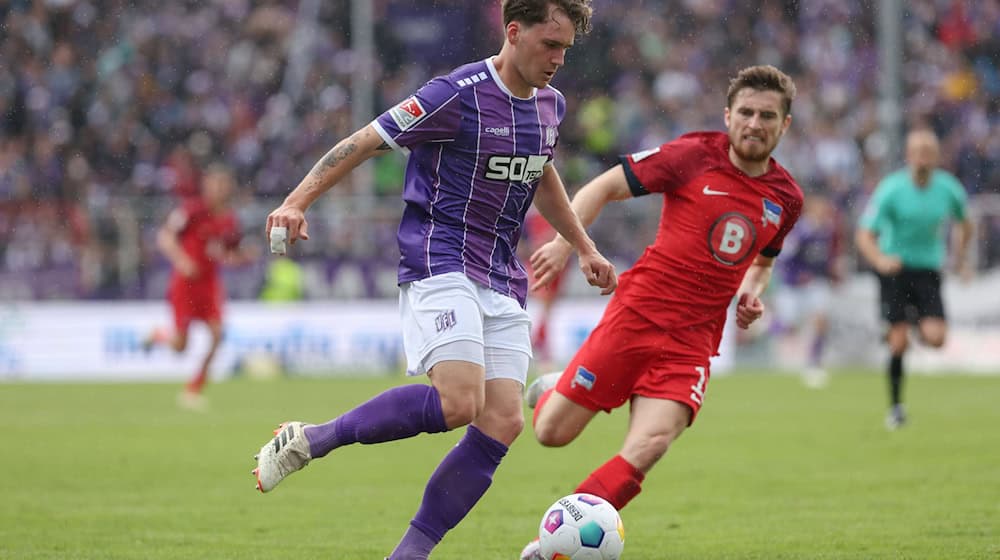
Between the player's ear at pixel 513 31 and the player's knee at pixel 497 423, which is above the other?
the player's ear at pixel 513 31

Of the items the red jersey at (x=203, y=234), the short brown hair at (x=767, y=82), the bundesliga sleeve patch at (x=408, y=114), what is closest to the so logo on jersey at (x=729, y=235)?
the short brown hair at (x=767, y=82)

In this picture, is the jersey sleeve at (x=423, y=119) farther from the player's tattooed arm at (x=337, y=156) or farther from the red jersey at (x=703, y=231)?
the red jersey at (x=703, y=231)

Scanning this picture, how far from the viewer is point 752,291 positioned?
23.3 ft

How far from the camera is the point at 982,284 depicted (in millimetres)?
20984

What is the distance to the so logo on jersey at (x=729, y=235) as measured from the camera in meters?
6.96

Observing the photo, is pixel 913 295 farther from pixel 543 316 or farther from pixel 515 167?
pixel 515 167

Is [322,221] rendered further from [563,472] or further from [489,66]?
[489,66]

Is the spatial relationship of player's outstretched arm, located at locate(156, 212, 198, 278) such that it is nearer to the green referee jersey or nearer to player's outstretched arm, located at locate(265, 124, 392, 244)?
the green referee jersey

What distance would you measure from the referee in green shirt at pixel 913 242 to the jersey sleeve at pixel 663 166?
243 inches

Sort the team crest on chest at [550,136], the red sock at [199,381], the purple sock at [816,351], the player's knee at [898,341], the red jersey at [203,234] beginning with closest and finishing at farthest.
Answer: the team crest on chest at [550,136] < the player's knee at [898,341] < the red sock at [199,381] < the red jersey at [203,234] < the purple sock at [816,351]

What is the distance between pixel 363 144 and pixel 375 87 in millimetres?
21147

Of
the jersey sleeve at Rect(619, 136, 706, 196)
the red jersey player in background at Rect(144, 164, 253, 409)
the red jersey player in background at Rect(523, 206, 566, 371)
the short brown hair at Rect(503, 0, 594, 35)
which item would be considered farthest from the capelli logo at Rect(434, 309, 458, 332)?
the red jersey player in background at Rect(523, 206, 566, 371)

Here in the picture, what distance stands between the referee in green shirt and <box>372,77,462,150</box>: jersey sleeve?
25.8 ft

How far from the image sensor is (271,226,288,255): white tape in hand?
5277mm
